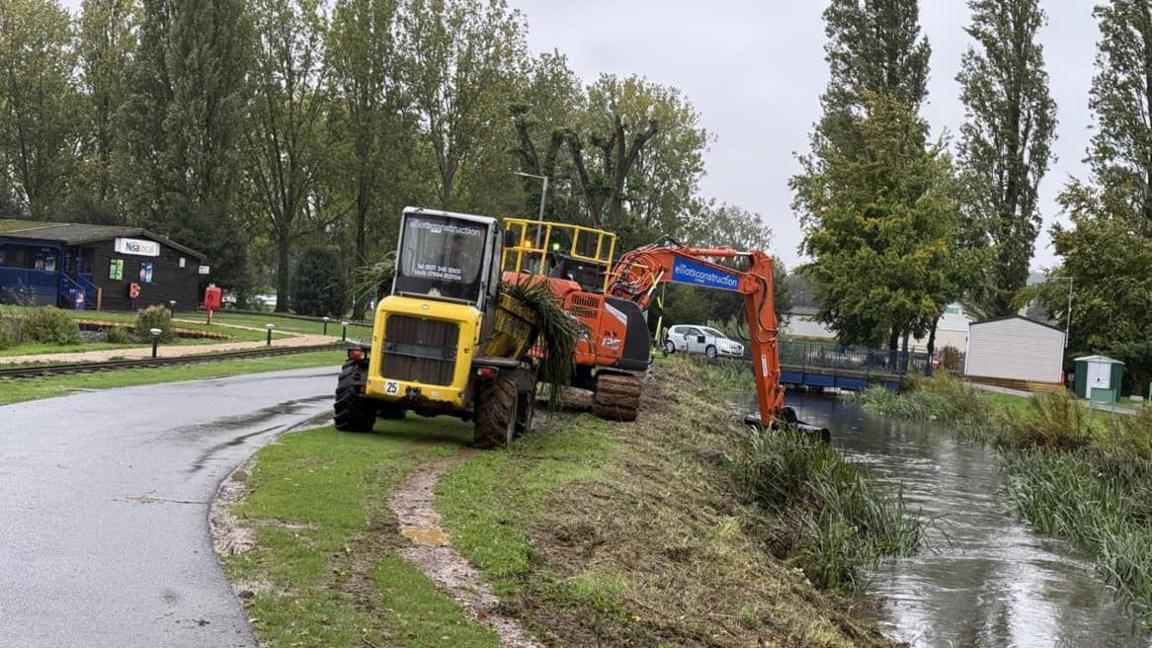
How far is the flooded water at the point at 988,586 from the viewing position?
12.2 metres

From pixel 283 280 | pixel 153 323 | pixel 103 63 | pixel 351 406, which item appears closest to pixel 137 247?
pixel 153 323

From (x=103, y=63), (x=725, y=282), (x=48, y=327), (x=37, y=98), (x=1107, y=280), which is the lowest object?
(x=48, y=327)

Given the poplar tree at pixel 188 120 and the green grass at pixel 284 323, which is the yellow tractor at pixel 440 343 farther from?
the poplar tree at pixel 188 120

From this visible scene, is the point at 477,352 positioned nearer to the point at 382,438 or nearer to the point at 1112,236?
the point at 382,438

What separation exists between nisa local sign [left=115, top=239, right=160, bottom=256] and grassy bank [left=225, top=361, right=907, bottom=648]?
109 feet

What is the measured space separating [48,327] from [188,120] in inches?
1154

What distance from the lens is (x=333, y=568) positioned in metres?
8.48

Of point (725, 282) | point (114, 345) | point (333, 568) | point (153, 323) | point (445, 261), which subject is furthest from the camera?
point (153, 323)

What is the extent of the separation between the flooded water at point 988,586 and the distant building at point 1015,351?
3248 centimetres

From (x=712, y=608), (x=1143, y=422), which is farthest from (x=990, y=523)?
(x=712, y=608)

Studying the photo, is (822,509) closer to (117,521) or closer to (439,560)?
(439,560)

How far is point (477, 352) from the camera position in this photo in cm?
1565

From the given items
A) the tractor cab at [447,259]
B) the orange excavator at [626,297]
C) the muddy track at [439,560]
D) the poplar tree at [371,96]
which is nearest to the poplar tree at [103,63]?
the poplar tree at [371,96]

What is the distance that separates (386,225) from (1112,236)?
3975 centimetres
